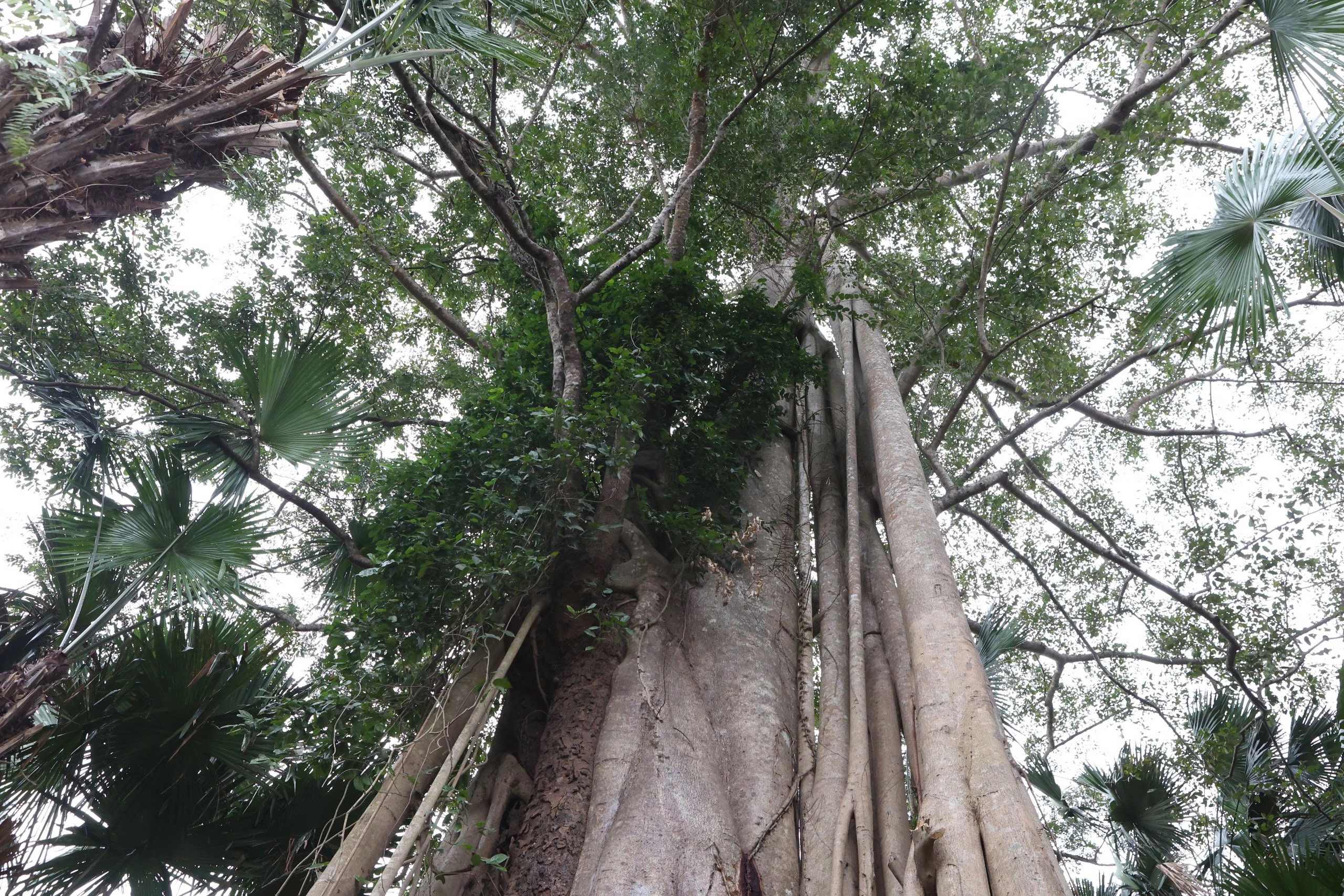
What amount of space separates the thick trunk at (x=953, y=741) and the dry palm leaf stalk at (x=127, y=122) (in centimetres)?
359

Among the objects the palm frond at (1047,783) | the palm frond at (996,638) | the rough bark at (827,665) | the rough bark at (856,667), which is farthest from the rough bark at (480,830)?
the palm frond at (996,638)

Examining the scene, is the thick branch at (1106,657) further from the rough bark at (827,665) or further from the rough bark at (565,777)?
the rough bark at (565,777)

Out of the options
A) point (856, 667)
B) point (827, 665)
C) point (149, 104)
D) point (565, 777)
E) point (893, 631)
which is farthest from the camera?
point (893, 631)

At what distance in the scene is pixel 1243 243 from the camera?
3.88 metres

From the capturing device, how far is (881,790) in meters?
3.84

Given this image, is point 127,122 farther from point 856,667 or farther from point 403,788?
point 856,667

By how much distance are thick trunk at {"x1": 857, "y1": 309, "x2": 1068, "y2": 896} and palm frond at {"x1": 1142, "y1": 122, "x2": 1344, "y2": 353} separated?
158 centimetres

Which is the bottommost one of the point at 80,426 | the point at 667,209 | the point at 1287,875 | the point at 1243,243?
the point at 1287,875

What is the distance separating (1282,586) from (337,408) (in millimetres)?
6407

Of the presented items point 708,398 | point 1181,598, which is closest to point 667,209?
point 708,398

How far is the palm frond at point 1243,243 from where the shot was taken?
11.9 feet

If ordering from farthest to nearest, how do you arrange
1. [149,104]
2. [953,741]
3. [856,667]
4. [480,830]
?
[856,667] → [149,104] → [480,830] → [953,741]

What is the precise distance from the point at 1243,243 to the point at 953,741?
2.66 metres

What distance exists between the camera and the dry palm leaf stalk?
3354 mm
